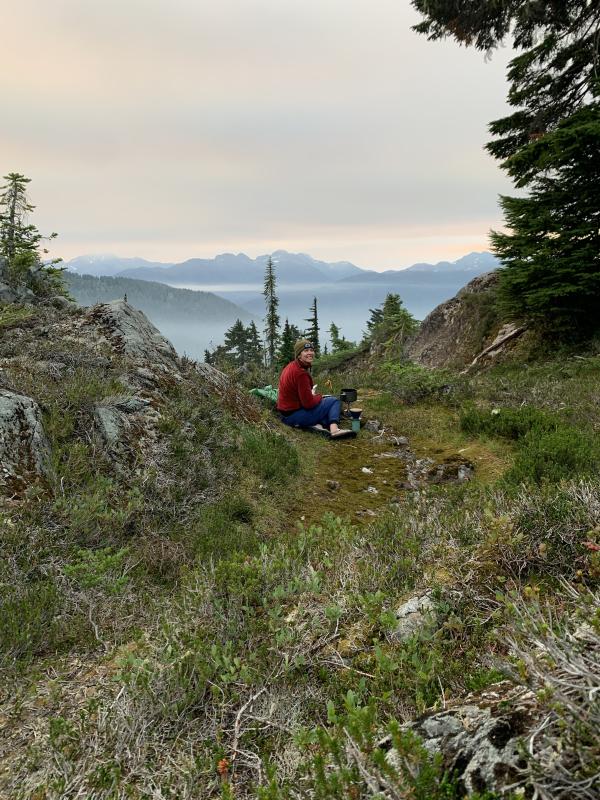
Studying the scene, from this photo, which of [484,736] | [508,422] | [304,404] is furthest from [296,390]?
[484,736]

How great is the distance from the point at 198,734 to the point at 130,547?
7.84ft

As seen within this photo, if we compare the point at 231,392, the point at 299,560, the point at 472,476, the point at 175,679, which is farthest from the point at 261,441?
the point at 175,679

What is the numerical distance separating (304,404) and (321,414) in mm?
500

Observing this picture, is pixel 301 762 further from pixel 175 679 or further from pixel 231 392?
pixel 231 392

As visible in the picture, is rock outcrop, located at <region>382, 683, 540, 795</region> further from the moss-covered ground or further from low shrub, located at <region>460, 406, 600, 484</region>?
low shrub, located at <region>460, 406, 600, 484</region>

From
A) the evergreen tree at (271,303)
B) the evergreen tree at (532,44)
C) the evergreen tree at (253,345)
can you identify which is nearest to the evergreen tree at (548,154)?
the evergreen tree at (532,44)

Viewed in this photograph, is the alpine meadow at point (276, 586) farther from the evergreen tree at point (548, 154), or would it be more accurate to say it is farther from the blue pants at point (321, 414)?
the evergreen tree at point (548, 154)

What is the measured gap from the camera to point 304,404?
9.94 metres

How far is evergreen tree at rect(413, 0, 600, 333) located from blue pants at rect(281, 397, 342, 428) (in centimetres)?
836

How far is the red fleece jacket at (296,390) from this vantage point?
9.64 metres

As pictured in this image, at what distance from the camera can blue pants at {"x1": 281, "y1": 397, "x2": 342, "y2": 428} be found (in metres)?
10.1

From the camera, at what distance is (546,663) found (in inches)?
70.4

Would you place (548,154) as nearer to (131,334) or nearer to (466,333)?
(466,333)

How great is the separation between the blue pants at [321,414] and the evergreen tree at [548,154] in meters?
8.36
